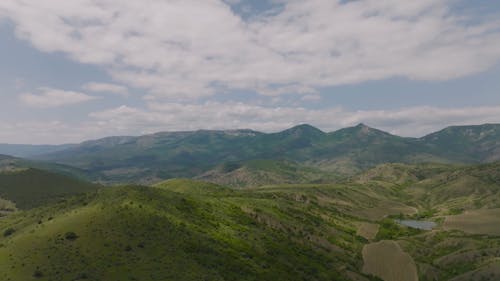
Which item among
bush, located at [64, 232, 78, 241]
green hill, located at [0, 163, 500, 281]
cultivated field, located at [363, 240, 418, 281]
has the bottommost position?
cultivated field, located at [363, 240, 418, 281]

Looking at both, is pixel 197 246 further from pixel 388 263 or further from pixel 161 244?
pixel 388 263

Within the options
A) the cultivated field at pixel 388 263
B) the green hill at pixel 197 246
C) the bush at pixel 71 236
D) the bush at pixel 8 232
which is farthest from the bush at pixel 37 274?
the cultivated field at pixel 388 263

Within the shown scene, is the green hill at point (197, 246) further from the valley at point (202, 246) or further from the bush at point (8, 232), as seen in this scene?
the bush at point (8, 232)

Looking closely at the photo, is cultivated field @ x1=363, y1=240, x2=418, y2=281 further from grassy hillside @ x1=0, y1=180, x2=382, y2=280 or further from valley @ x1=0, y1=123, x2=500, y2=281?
grassy hillside @ x1=0, y1=180, x2=382, y2=280

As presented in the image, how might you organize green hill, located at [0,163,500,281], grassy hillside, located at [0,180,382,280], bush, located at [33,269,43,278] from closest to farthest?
bush, located at [33,269,43,278] → grassy hillside, located at [0,180,382,280] → green hill, located at [0,163,500,281]

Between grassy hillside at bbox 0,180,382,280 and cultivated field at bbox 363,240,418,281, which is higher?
grassy hillside at bbox 0,180,382,280

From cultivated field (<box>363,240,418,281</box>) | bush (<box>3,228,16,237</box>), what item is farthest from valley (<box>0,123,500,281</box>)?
cultivated field (<box>363,240,418,281</box>)

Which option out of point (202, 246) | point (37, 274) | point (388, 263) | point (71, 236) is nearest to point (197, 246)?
point (202, 246)

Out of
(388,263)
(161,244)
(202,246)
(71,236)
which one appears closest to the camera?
(71,236)

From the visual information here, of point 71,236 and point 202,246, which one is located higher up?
point 71,236
